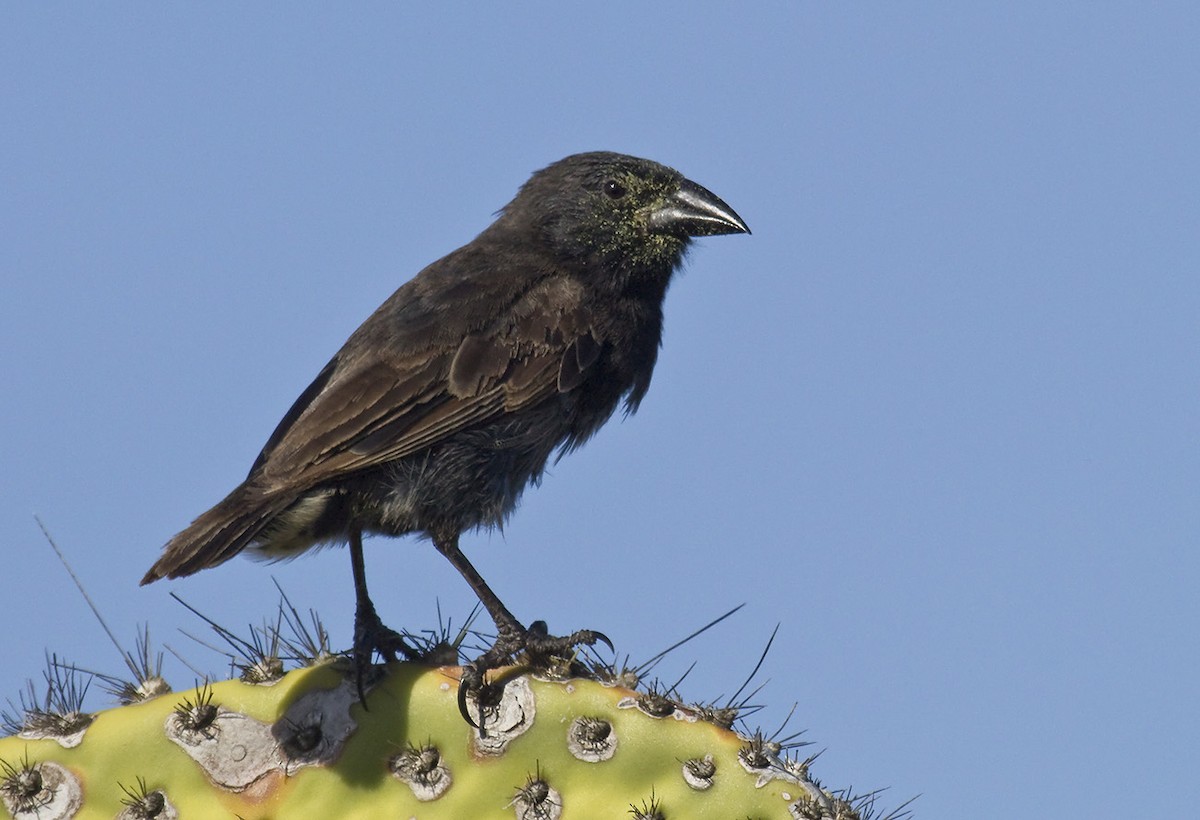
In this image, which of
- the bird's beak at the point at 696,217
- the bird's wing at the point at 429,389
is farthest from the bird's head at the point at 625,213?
the bird's wing at the point at 429,389

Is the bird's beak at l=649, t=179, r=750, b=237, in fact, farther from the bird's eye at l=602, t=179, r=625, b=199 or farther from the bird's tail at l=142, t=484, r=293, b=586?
the bird's tail at l=142, t=484, r=293, b=586

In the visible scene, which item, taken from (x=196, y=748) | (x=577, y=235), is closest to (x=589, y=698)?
(x=196, y=748)

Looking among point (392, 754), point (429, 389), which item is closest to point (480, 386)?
point (429, 389)

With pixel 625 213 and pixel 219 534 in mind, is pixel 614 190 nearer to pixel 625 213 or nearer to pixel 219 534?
pixel 625 213

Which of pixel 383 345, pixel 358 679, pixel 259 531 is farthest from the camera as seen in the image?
pixel 383 345

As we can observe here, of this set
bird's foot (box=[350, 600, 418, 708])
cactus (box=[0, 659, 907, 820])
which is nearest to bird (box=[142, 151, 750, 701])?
bird's foot (box=[350, 600, 418, 708])

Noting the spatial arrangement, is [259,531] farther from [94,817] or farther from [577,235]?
[577,235]

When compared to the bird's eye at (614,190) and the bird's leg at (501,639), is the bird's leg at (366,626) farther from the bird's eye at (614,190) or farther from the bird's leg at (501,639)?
the bird's eye at (614,190)
